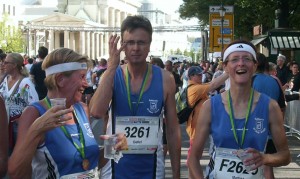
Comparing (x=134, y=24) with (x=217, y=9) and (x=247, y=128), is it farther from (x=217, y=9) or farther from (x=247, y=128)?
(x=217, y=9)

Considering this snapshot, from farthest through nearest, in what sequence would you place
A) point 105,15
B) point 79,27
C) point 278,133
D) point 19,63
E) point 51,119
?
point 105,15 < point 79,27 < point 19,63 < point 278,133 < point 51,119

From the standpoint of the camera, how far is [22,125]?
4148 mm

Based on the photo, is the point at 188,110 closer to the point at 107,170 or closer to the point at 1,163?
the point at 107,170

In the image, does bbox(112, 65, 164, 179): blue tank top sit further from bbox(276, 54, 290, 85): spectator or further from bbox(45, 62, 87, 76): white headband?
bbox(276, 54, 290, 85): spectator

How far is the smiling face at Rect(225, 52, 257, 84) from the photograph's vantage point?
4.79 metres

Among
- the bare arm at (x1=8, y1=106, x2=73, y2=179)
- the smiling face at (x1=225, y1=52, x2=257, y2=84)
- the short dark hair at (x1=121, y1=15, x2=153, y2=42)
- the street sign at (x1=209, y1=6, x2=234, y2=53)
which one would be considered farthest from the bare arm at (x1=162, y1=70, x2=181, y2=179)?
the street sign at (x1=209, y1=6, x2=234, y2=53)

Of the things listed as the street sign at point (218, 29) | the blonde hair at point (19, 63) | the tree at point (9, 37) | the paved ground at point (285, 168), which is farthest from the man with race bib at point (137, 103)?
the tree at point (9, 37)

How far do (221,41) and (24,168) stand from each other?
26.7m

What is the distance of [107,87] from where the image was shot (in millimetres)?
5445

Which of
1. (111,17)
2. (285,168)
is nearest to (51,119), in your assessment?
(285,168)

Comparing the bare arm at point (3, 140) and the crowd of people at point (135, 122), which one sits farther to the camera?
the crowd of people at point (135, 122)

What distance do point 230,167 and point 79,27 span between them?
138320 mm

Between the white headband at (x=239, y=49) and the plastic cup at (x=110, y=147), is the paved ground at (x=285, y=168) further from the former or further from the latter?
the plastic cup at (x=110, y=147)

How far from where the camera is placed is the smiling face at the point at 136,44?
5.45m
